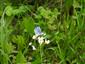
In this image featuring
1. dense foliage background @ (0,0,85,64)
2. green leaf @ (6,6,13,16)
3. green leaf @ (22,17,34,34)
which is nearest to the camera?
dense foliage background @ (0,0,85,64)

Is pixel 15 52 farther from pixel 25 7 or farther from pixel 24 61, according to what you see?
pixel 25 7

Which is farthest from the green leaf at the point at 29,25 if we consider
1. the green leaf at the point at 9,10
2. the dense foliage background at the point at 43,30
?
the green leaf at the point at 9,10

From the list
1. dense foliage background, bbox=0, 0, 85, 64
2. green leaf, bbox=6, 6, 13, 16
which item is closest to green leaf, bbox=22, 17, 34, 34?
dense foliage background, bbox=0, 0, 85, 64

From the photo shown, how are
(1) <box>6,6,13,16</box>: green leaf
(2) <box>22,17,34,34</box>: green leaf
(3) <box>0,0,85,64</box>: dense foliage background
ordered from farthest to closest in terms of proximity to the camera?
(1) <box>6,6,13,16</box>: green leaf
(2) <box>22,17,34,34</box>: green leaf
(3) <box>0,0,85,64</box>: dense foliage background

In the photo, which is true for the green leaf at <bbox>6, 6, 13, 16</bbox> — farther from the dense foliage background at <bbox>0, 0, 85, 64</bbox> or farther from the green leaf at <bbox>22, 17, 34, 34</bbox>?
the green leaf at <bbox>22, 17, 34, 34</bbox>

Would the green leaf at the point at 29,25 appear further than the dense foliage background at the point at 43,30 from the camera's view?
Yes

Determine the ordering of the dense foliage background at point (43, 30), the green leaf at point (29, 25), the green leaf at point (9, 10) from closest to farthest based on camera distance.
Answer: the dense foliage background at point (43, 30), the green leaf at point (29, 25), the green leaf at point (9, 10)

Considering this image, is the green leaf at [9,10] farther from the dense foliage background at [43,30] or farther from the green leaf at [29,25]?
the green leaf at [29,25]

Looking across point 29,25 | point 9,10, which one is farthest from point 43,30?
point 9,10

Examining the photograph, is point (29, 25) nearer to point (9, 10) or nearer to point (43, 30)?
point (43, 30)
